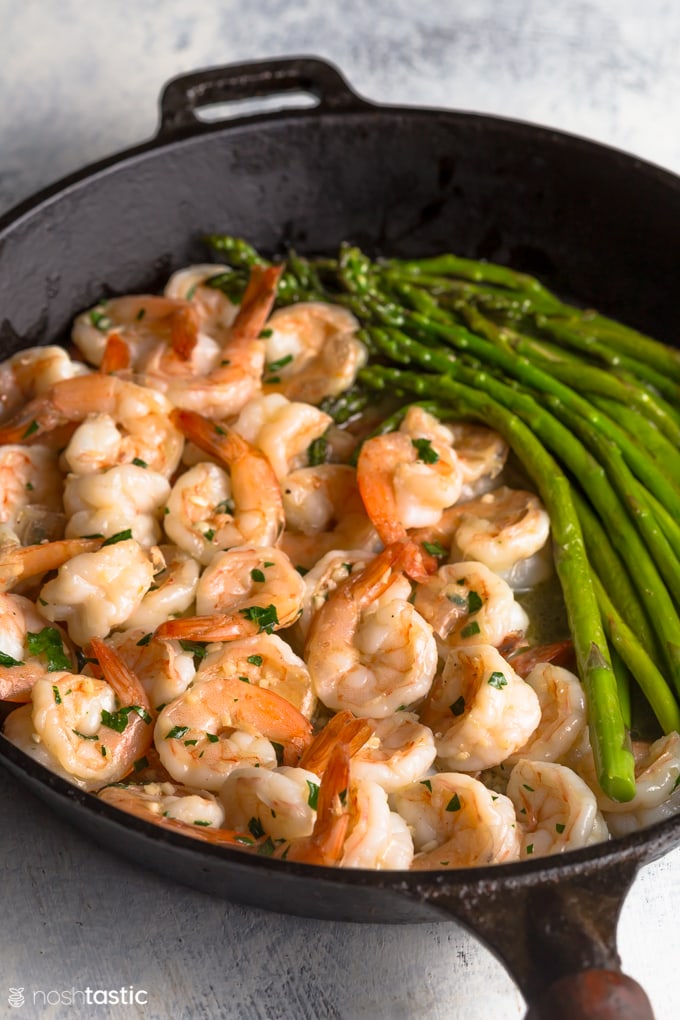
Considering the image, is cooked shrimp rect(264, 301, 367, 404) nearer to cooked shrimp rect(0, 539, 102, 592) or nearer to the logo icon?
cooked shrimp rect(0, 539, 102, 592)

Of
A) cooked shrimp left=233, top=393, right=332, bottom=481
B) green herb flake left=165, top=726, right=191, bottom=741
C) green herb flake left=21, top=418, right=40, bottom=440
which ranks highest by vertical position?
cooked shrimp left=233, top=393, right=332, bottom=481

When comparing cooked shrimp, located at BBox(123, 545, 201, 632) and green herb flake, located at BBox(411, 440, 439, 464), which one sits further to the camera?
green herb flake, located at BBox(411, 440, 439, 464)

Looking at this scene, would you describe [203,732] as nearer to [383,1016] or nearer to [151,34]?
[383,1016]

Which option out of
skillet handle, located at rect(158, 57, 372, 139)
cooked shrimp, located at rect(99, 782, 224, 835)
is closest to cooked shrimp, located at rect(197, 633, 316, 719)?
cooked shrimp, located at rect(99, 782, 224, 835)

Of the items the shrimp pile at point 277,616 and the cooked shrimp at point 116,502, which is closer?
the shrimp pile at point 277,616

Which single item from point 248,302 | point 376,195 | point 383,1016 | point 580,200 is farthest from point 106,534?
point 580,200

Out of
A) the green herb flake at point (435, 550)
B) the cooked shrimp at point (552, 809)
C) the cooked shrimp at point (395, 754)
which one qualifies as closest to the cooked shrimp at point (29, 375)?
the green herb flake at point (435, 550)

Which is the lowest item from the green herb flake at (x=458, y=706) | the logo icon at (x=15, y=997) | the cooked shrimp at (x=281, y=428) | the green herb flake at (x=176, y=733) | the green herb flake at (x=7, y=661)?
the logo icon at (x=15, y=997)

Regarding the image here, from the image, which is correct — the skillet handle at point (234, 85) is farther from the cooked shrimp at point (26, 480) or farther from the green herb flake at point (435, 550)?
the green herb flake at point (435, 550)
